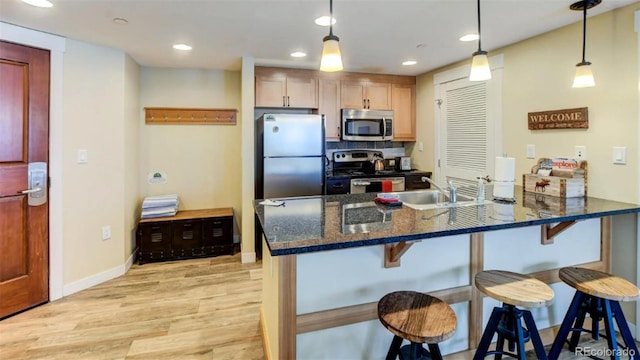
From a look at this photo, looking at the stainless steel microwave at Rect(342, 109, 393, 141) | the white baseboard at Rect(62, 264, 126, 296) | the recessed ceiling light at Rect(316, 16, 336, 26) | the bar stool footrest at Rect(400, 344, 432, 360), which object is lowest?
the white baseboard at Rect(62, 264, 126, 296)

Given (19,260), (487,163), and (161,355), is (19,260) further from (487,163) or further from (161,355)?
(487,163)

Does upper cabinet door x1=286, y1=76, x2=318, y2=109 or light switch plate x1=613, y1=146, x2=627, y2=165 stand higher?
upper cabinet door x1=286, y1=76, x2=318, y2=109

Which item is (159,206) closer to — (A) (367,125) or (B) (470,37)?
(A) (367,125)

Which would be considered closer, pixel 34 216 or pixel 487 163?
pixel 34 216

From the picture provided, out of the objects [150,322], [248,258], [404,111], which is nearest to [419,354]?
[150,322]

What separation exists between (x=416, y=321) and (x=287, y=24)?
225 cm

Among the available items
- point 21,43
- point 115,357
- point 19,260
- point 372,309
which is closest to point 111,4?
point 21,43

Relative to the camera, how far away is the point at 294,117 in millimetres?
3590

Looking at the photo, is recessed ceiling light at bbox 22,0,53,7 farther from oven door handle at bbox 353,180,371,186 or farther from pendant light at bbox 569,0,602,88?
pendant light at bbox 569,0,602,88

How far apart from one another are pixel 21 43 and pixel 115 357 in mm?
2404

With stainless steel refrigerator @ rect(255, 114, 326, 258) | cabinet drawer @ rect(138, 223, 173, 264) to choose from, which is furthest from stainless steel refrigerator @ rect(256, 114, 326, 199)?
cabinet drawer @ rect(138, 223, 173, 264)

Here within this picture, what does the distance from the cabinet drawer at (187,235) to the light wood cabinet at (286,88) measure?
1.52 m

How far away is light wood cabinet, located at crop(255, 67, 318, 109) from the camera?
3.87 metres

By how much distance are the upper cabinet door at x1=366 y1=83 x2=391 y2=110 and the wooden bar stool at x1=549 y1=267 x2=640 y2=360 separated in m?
2.88
